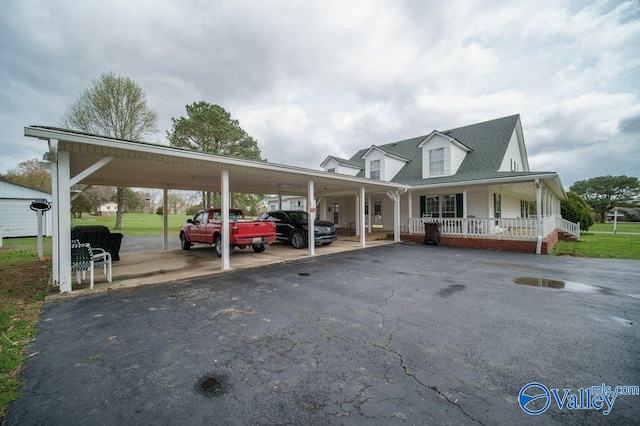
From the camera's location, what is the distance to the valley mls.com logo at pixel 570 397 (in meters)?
2.04

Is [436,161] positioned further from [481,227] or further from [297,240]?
[297,240]

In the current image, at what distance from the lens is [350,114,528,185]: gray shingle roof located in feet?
45.1

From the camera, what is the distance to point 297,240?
11.9m

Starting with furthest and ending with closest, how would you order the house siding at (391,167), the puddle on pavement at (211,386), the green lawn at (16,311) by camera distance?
the house siding at (391,167) → the green lawn at (16,311) → the puddle on pavement at (211,386)

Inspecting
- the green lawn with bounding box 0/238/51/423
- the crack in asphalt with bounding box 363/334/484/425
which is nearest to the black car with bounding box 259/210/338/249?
the green lawn with bounding box 0/238/51/423

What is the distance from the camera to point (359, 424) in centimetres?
183

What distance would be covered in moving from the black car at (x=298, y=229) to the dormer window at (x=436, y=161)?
786 centimetres

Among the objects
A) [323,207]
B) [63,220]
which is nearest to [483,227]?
[323,207]

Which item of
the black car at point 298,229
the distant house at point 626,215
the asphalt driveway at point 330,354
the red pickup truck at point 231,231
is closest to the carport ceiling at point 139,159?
the red pickup truck at point 231,231

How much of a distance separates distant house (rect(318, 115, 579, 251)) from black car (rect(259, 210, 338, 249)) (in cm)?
493

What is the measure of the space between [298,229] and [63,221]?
8.03 metres

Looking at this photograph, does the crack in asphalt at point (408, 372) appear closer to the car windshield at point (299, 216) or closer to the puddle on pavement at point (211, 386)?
the puddle on pavement at point (211, 386)

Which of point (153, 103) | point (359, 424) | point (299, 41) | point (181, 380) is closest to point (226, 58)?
point (299, 41)

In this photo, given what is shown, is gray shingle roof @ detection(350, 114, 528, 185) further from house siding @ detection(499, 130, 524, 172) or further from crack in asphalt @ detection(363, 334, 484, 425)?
crack in asphalt @ detection(363, 334, 484, 425)
